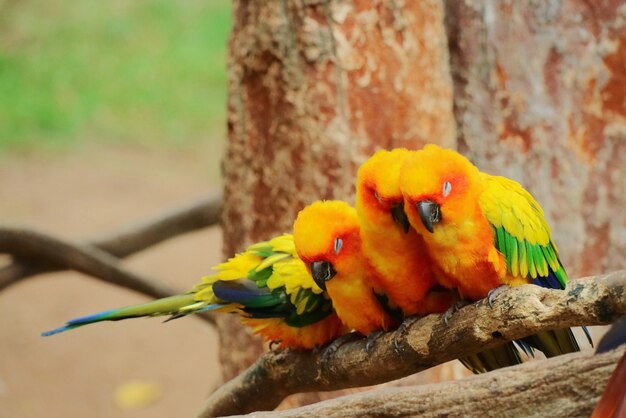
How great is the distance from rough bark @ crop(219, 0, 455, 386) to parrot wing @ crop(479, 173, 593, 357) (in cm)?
81

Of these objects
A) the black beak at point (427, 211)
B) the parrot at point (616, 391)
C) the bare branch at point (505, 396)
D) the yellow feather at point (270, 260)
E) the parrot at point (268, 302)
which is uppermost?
the black beak at point (427, 211)

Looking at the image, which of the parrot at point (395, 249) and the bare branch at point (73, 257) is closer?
the parrot at point (395, 249)

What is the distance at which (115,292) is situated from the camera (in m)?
6.94

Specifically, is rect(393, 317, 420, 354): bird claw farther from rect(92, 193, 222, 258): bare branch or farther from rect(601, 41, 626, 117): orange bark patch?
rect(92, 193, 222, 258): bare branch

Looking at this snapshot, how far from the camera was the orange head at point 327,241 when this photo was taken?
2113 millimetres

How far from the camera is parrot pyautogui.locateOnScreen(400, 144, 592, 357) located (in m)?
1.96

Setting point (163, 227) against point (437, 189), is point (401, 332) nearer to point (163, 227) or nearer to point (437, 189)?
point (437, 189)

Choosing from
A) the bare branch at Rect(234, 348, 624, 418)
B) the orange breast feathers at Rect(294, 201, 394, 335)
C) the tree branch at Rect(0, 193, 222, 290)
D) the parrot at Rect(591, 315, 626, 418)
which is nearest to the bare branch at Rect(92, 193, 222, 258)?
the tree branch at Rect(0, 193, 222, 290)

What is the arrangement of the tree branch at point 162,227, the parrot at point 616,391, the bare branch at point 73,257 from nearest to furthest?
the parrot at point 616,391 < the bare branch at point 73,257 < the tree branch at point 162,227

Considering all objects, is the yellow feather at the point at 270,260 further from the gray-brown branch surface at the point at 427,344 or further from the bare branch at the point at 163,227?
the bare branch at the point at 163,227

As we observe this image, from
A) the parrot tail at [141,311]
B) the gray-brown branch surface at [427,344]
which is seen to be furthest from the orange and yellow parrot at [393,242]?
the parrot tail at [141,311]

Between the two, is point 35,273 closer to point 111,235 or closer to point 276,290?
point 111,235

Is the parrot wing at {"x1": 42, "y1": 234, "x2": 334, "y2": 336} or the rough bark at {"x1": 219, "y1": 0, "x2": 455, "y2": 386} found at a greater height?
the rough bark at {"x1": 219, "y1": 0, "x2": 455, "y2": 386}

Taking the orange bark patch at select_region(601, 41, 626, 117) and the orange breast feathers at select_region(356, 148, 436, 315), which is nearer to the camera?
the orange breast feathers at select_region(356, 148, 436, 315)
